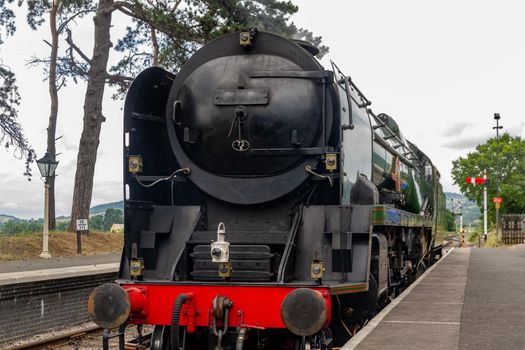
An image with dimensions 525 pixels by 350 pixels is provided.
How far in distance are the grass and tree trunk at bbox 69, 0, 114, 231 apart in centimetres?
106

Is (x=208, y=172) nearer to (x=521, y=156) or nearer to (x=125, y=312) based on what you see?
(x=125, y=312)

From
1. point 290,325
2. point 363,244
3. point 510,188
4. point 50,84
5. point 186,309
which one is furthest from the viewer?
point 510,188

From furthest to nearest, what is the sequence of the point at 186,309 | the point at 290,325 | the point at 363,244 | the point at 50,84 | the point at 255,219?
the point at 50,84
the point at 255,219
the point at 363,244
the point at 186,309
the point at 290,325

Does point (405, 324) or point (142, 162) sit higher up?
point (142, 162)

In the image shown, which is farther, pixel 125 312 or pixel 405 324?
pixel 405 324

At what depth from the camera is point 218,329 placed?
18.0 ft

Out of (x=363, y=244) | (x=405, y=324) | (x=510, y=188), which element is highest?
(x=510, y=188)

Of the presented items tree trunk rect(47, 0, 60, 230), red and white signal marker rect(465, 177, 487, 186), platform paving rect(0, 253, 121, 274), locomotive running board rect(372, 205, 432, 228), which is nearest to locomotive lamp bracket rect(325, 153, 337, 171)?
locomotive running board rect(372, 205, 432, 228)

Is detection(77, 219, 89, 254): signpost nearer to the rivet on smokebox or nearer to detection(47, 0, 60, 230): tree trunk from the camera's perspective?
detection(47, 0, 60, 230): tree trunk

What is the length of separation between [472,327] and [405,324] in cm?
67

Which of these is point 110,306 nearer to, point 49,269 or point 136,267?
point 136,267

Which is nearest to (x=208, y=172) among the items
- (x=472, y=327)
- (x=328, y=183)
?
(x=328, y=183)

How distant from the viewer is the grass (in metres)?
16.6

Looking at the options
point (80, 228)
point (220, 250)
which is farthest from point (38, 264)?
point (220, 250)
